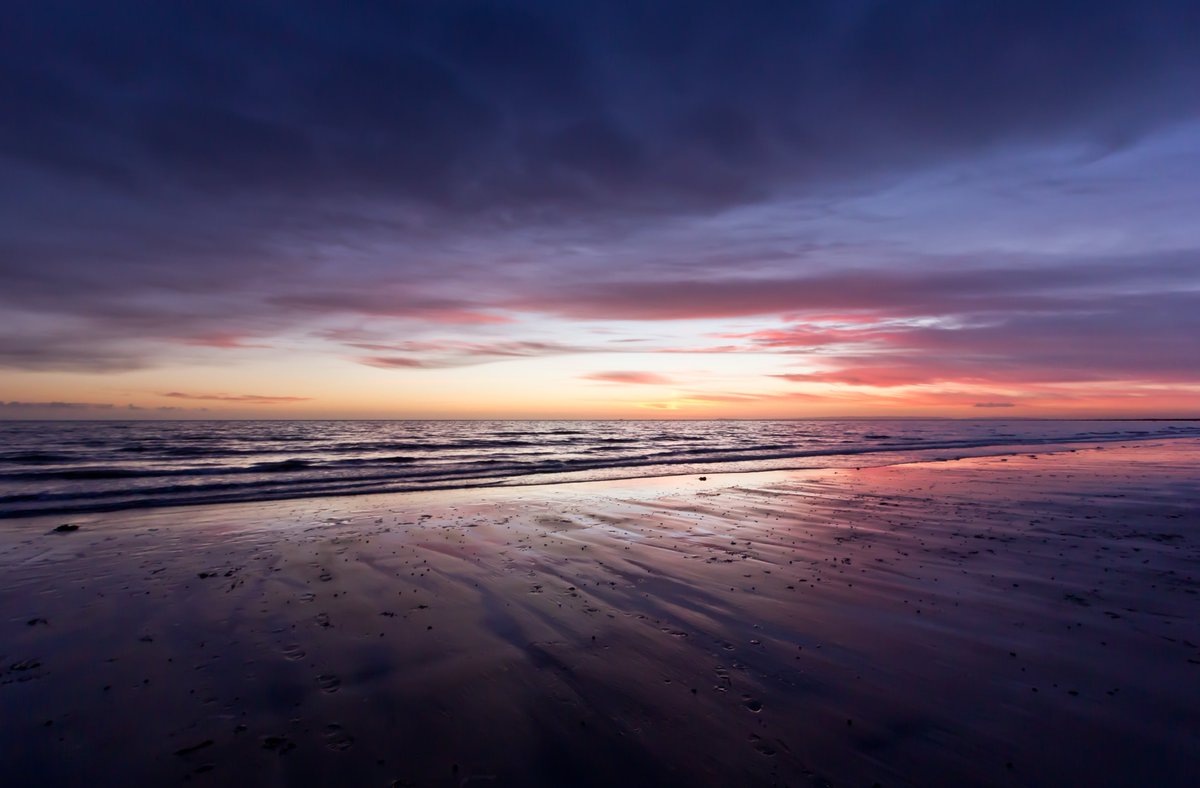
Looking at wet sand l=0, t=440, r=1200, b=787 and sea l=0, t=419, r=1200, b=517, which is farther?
sea l=0, t=419, r=1200, b=517

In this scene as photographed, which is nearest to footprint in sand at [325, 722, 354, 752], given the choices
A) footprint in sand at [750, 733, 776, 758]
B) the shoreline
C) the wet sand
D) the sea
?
the wet sand

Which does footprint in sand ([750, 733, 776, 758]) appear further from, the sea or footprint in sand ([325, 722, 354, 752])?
the sea

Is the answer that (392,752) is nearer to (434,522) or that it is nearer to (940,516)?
(434,522)

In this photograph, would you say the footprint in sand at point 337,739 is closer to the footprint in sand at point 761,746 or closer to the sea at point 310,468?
the footprint in sand at point 761,746

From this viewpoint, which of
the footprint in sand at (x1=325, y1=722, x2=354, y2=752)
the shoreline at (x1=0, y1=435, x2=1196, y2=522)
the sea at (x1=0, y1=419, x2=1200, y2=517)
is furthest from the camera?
the sea at (x1=0, y1=419, x2=1200, y2=517)

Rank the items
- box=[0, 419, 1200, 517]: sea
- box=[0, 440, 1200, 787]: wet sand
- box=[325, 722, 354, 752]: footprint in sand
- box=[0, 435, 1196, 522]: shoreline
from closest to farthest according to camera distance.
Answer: box=[0, 440, 1200, 787]: wet sand
box=[325, 722, 354, 752]: footprint in sand
box=[0, 435, 1196, 522]: shoreline
box=[0, 419, 1200, 517]: sea

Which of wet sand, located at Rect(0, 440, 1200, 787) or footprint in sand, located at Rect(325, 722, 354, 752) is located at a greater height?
wet sand, located at Rect(0, 440, 1200, 787)

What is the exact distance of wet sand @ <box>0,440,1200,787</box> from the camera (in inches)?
185

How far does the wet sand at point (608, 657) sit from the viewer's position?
471 cm

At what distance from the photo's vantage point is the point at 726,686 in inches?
232

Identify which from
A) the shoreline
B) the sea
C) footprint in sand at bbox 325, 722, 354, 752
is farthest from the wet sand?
the sea

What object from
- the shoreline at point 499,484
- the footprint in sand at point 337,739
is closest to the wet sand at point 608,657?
the footprint in sand at point 337,739

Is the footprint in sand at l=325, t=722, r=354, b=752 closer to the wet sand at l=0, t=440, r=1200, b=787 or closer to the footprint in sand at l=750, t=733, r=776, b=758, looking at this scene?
the wet sand at l=0, t=440, r=1200, b=787

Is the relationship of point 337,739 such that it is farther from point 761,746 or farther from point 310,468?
point 310,468
